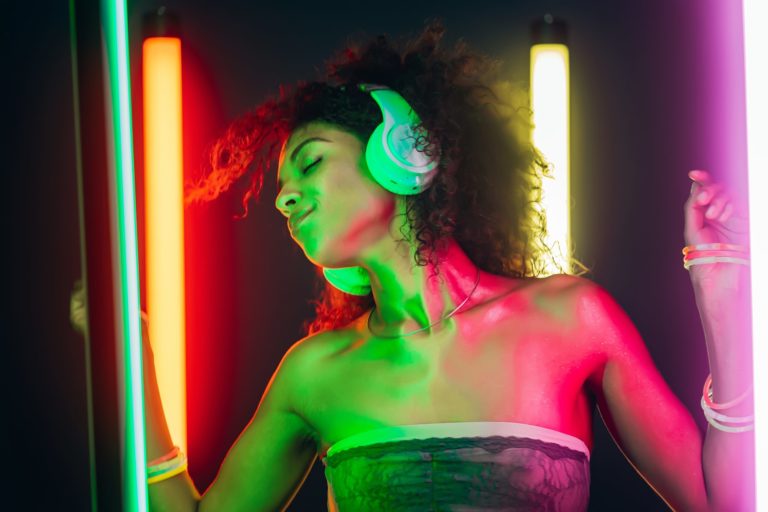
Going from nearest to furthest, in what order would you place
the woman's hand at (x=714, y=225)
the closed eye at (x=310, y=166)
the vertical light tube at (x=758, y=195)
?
the vertical light tube at (x=758, y=195)
the woman's hand at (x=714, y=225)
the closed eye at (x=310, y=166)

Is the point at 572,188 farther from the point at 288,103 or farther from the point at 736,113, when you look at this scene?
the point at 288,103

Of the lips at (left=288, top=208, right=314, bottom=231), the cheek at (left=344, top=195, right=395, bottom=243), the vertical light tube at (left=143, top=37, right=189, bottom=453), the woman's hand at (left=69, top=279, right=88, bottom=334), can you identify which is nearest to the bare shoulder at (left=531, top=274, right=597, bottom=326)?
the cheek at (left=344, top=195, right=395, bottom=243)

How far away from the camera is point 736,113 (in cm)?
145

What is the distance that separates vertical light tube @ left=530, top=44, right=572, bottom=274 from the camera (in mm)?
1405

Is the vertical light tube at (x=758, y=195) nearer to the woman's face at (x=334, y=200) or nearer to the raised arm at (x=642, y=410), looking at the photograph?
the raised arm at (x=642, y=410)

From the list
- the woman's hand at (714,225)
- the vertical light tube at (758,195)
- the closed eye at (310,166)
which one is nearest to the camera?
the vertical light tube at (758,195)

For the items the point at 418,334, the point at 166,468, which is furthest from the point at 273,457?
the point at 418,334

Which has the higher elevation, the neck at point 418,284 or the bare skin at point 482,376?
the neck at point 418,284

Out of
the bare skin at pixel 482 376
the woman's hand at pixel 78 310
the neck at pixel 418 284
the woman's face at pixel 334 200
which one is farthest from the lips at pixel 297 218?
the woman's hand at pixel 78 310

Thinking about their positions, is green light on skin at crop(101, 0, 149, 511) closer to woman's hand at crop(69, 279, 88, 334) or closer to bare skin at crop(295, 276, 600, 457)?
woman's hand at crop(69, 279, 88, 334)

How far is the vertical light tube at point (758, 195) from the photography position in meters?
1.20

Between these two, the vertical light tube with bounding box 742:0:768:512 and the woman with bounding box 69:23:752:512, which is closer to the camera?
the vertical light tube with bounding box 742:0:768:512

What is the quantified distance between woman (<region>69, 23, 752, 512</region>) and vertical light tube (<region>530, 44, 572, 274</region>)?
0.9 inches

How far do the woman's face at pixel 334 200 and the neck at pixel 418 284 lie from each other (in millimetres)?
41
